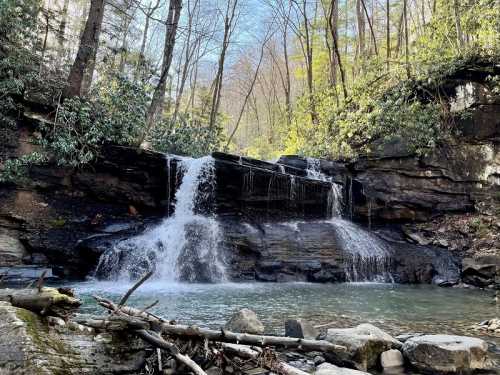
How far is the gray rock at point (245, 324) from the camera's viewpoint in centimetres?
451

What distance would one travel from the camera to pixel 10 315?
277cm

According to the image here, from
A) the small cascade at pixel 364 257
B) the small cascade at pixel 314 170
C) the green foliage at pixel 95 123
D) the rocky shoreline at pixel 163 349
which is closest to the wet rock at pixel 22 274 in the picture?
the green foliage at pixel 95 123

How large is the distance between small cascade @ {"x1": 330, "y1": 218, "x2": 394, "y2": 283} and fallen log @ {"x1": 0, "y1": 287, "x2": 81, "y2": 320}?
974 cm

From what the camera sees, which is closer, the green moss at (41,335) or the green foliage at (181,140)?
the green moss at (41,335)

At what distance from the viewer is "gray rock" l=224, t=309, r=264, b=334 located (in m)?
4.51

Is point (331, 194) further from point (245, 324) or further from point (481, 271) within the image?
point (245, 324)

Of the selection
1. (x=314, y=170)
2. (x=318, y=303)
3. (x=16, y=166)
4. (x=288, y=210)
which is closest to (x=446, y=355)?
(x=318, y=303)

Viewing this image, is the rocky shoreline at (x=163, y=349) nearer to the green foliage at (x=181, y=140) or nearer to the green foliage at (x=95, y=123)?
the green foliage at (x=95, y=123)

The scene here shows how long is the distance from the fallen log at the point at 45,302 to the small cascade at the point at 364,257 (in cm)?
974

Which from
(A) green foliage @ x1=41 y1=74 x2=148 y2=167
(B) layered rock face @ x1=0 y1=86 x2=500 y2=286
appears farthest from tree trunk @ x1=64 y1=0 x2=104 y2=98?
(B) layered rock face @ x1=0 y1=86 x2=500 y2=286

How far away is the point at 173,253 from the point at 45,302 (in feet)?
26.8

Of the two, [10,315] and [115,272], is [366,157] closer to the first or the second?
[115,272]

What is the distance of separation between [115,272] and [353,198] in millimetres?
8964

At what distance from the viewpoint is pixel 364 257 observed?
1234 cm
